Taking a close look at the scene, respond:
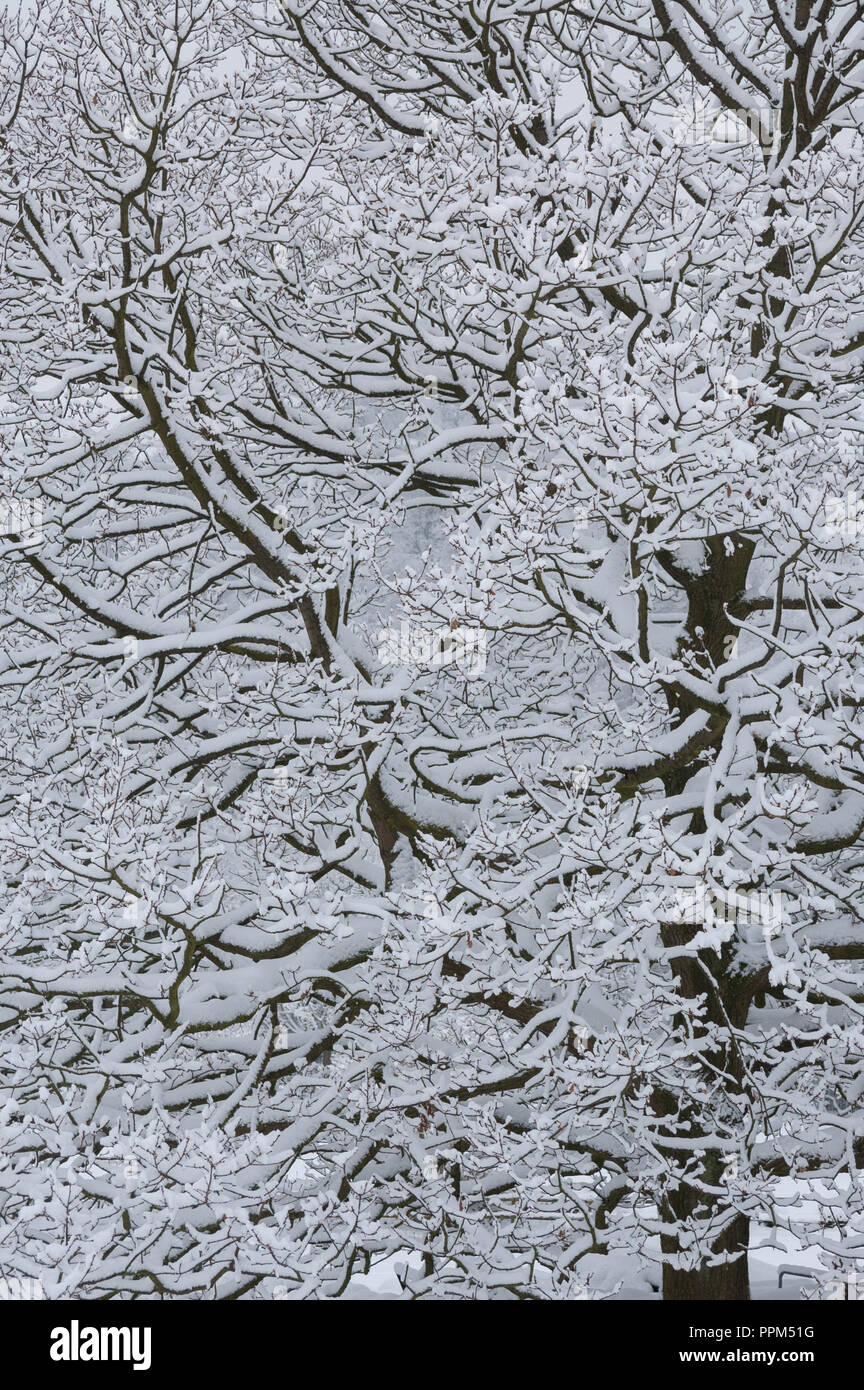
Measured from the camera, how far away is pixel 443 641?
516 centimetres

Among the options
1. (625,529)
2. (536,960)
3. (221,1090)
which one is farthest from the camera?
→ (221,1090)

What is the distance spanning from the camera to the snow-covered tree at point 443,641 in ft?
16.0

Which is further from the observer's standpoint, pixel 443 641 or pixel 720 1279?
pixel 720 1279

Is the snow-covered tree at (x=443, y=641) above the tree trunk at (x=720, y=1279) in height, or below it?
above

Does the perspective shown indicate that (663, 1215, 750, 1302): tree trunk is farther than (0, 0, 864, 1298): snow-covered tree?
Yes

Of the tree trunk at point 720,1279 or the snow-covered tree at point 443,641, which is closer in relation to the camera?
the snow-covered tree at point 443,641

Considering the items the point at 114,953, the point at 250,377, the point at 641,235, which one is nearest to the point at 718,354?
the point at 641,235

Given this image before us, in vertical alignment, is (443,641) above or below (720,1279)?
above

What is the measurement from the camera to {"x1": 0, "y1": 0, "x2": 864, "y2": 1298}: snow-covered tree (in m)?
4.86

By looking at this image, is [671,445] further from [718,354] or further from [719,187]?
[719,187]

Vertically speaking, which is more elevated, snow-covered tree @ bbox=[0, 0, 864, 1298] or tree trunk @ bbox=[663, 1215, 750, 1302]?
snow-covered tree @ bbox=[0, 0, 864, 1298]

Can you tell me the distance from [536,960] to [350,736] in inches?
48.8

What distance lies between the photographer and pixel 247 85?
18.3 ft

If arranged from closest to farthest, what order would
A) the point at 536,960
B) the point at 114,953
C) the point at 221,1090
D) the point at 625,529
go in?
the point at 625,529 < the point at 536,960 < the point at 114,953 < the point at 221,1090
